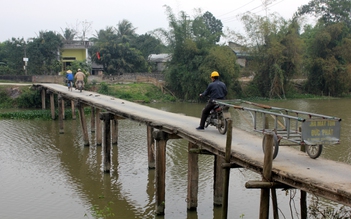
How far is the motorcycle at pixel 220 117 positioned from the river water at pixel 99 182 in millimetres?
1853

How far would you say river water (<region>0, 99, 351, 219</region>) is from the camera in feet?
34.7

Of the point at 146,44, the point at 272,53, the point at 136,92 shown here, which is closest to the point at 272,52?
the point at 272,53

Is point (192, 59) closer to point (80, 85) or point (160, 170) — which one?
point (80, 85)

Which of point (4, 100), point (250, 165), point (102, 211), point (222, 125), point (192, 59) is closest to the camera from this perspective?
point (250, 165)

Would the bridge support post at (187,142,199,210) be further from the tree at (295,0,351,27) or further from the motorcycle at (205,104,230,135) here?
the tree at (295,0,351,27)

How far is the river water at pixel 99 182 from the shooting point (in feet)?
34.7

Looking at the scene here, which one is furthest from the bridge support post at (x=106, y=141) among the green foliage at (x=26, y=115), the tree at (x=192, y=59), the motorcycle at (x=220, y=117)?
the tree at (x=192, y=59)

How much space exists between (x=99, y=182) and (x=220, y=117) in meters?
4.86

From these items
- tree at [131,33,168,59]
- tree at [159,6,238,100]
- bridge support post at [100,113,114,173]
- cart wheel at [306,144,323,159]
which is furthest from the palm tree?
cart wheel at [306,144,323,159]

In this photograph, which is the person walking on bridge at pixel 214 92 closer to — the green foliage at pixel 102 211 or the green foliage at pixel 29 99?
the green foliage at pixel 102 211

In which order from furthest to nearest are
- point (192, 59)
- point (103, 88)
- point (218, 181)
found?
point (192, 59), point (103, 88), point (218, 181)

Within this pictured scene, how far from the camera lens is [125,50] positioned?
142 ft

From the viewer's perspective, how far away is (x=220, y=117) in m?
9.94

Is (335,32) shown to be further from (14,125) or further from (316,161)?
(316,161)
